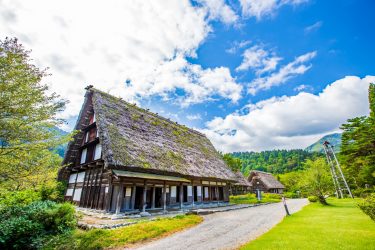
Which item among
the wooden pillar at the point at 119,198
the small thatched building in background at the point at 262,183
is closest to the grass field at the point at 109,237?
the wooden pillar at the point at 119,198

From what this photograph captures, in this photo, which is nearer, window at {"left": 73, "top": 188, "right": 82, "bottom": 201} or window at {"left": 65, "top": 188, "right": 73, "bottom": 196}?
window at {"left": 73, "top": 188, "right": 82, "bottom": 201}

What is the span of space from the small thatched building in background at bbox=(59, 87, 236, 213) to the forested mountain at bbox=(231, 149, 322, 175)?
58315mm

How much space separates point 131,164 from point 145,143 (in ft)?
11.1

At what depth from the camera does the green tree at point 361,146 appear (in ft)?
68.2

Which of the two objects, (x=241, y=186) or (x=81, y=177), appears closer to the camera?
(x=81, y=177)

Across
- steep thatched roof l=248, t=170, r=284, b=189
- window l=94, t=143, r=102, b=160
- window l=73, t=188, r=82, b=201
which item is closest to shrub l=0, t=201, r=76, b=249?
window l=94, t=143, r=102, b=160

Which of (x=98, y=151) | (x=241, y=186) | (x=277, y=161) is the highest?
(x=277, y=161)

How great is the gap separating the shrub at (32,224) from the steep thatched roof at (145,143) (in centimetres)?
310

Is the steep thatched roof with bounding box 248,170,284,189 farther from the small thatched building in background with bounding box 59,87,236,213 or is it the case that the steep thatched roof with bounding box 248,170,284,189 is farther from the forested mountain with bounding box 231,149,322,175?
the small thatched building in background with bounding box 59,87,236,213

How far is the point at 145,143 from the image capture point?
14391 millimetres

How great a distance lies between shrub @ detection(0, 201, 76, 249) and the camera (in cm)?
650

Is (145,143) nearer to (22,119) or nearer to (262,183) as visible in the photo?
(22,119)

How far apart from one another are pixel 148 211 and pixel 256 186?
3957 cm

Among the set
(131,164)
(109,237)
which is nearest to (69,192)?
(131,164)
